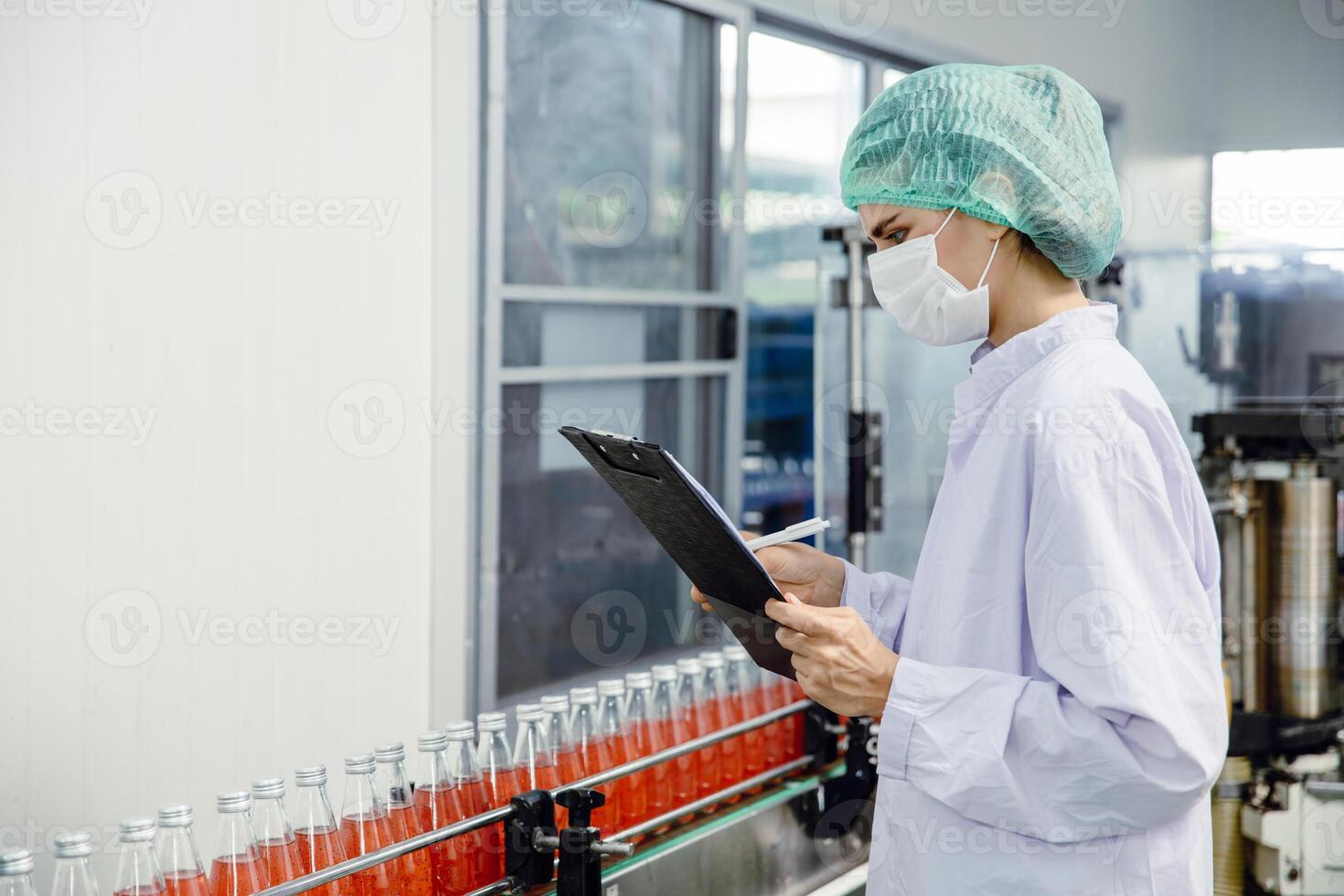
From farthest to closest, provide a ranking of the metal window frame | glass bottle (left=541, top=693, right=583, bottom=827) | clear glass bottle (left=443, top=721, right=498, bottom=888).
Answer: the metal window frame
glass bottle (left=541, top=693, right=583, bottom=827)
clear glass bottle (left=443, top=721, right=498, bottom=888)

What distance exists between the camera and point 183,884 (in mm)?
1116

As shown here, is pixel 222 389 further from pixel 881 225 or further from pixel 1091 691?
pixel 1091 691

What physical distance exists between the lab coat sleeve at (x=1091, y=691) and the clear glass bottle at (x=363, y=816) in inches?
21.8

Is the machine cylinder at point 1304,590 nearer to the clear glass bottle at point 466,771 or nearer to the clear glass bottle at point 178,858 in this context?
the clear glass bottle at point 466,771

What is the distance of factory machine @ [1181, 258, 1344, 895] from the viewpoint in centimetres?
271

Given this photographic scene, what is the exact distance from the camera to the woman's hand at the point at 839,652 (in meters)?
1.13

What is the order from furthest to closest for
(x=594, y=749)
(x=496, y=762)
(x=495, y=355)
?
(x=495, y=355) → (x=594, y=749) → (x=496, y=762)

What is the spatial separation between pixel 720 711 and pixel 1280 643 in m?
1.85

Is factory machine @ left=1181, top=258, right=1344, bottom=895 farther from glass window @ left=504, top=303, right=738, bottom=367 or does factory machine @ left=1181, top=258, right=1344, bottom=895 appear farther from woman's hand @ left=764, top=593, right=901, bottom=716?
woman's hand @ left=764, top=593, right=901, bottom=716

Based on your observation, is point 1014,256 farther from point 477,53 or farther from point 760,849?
point 477,53

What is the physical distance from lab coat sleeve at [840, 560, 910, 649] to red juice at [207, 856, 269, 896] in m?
0.70

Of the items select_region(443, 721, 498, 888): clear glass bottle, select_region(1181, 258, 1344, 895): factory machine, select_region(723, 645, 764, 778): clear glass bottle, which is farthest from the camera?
select_region(1181, 258, 1344, 895): factory machine

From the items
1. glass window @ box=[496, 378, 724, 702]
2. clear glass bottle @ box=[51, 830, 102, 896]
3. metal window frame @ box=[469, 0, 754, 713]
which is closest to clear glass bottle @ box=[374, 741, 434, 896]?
clear glass bottle @ box=[51, 830, 102, 896]

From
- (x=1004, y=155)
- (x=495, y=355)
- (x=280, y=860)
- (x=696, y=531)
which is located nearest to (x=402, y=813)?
(x=280, y=860)
